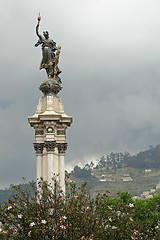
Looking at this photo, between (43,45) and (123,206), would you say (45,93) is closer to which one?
(43,45)

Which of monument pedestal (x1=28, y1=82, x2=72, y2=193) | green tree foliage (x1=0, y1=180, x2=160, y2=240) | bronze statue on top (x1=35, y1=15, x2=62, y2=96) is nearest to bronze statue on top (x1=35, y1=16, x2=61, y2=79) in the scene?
bronze statue on top (x1=35, y1=15, x2=62, y2=96)

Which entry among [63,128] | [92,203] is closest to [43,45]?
[63,128]

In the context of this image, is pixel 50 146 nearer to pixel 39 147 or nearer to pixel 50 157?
pixel 50 157

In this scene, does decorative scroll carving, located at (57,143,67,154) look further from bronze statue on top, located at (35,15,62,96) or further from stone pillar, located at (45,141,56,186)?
bronze statue on top, located at (35,15,62,96)

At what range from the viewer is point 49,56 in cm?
1859

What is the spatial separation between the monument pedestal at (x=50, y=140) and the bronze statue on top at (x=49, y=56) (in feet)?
6.86

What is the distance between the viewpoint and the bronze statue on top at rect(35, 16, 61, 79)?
18547mm

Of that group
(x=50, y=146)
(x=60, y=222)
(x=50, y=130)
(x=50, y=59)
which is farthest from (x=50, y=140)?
(x=60, y=222)

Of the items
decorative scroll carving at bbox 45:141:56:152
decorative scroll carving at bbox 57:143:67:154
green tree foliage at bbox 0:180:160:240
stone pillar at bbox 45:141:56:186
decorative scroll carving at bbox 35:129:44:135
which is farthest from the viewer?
decorative scroll carving at bbox 35:129:44:135

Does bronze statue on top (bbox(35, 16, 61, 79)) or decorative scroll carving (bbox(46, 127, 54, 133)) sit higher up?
bronze statue on top (bbox(35, 16, 61, 79))

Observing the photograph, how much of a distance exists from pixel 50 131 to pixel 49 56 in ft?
14.7

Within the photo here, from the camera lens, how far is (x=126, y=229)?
37.6 ft

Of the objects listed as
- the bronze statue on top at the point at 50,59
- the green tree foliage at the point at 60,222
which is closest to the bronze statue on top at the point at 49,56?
the bronze statue on top at the point at 50,59

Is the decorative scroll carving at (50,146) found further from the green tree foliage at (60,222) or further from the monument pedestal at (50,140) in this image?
the green tree foliage at (60,222)
